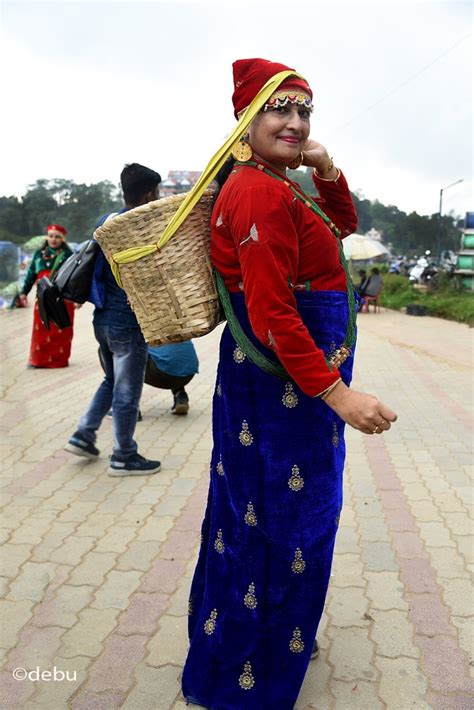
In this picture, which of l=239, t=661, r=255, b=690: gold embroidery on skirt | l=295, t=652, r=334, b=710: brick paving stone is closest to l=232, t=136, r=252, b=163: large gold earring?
l=239, t=661, r=255, b=690: gold embroidery on skirt

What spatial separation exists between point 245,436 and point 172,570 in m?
1.33

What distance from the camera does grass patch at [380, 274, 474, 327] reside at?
16281 millimetres

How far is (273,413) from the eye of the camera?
195 cm

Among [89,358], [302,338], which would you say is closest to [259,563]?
[302,338]

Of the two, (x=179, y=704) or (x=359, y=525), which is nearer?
(x=179, y=704)

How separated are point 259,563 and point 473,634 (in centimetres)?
109

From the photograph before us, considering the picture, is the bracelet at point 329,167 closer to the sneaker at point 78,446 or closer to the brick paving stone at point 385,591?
the brick paving stone at point 385,591

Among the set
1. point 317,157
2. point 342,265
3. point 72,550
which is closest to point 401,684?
point 342,265

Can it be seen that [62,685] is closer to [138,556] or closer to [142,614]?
[142,614]

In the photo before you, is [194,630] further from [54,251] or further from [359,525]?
[54,251]

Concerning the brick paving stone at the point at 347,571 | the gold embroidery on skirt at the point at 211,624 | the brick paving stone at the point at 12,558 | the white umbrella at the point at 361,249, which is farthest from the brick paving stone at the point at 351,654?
the white umbrella at the point at 361,249

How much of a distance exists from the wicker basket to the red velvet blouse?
0.11m

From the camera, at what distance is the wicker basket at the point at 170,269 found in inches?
75.8

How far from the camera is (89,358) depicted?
8.91m
